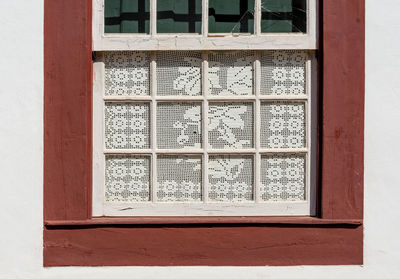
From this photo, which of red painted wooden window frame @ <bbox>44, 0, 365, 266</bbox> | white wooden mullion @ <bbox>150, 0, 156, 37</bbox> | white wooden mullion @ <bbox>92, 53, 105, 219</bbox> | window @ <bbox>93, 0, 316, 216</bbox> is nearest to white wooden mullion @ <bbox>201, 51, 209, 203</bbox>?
window @ <bbox>93, 0, 316, 216</bbox>

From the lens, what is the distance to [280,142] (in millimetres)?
3691

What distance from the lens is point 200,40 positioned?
11.9 ft

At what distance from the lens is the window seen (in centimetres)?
367

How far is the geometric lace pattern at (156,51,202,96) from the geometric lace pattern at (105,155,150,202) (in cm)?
46

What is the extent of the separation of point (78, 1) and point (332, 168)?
1800 millimetres

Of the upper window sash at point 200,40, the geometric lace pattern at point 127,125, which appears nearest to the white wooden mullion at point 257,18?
the upper window sash at point 200,40

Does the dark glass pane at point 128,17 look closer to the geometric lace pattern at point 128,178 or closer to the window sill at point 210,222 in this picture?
the geometric lace pattern at point 128,178

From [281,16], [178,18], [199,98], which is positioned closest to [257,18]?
[281,16]

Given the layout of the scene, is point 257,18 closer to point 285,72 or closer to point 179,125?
point 285,72

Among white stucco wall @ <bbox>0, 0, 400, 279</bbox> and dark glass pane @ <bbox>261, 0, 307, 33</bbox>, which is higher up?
dark glass pane @ <bbox>261, 0, 307, 33</bbox>

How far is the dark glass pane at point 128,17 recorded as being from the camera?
12.1ft

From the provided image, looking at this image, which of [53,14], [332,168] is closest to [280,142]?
[332,168]

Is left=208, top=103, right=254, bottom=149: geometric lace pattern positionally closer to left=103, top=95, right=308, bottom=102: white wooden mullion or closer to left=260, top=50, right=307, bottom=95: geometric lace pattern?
left=103, top=95, right=308, bottom=102: white wooden mullion
